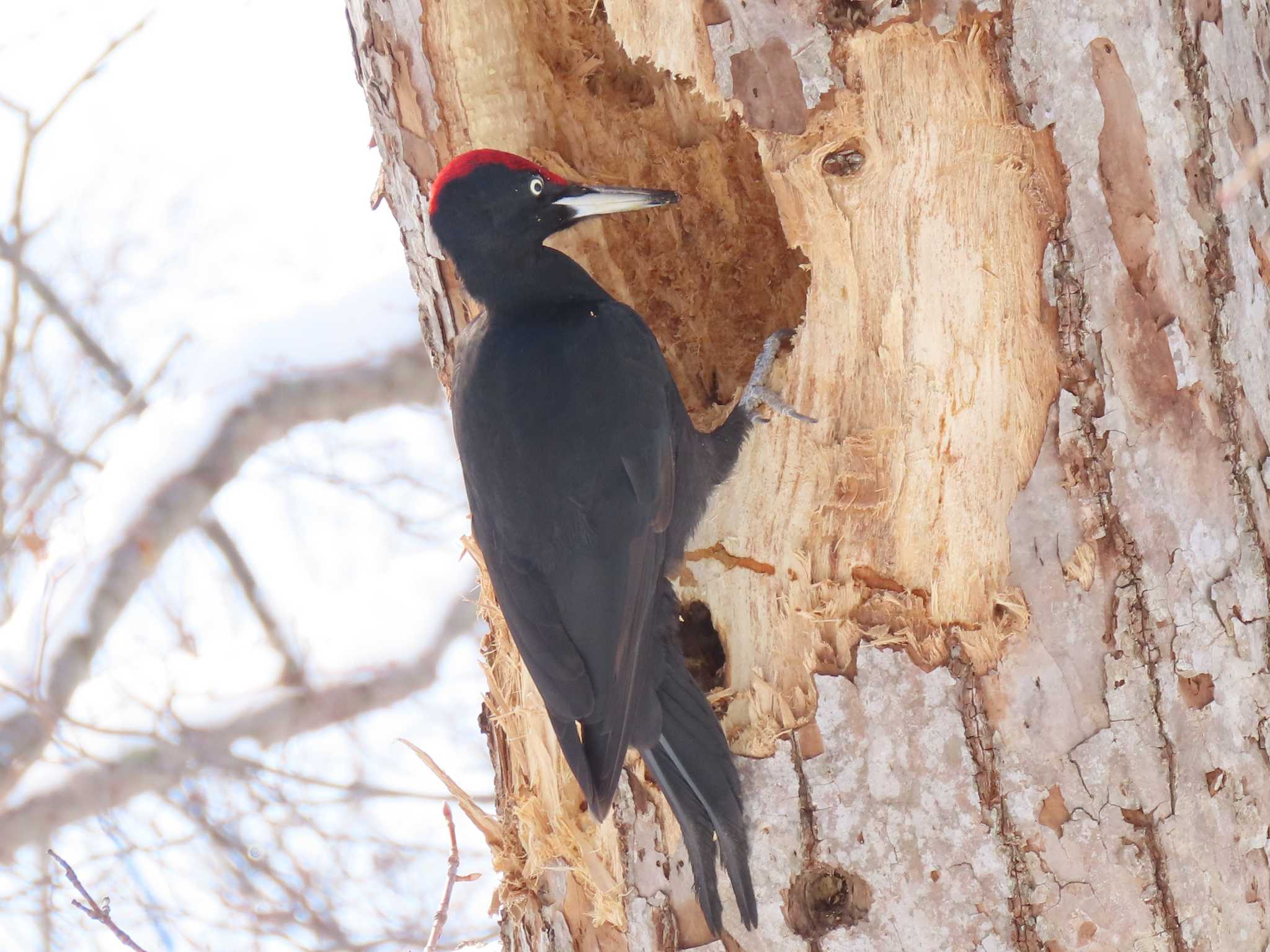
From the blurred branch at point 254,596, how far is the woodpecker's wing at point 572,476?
4232mm

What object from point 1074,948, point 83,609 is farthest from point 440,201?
point 83,609

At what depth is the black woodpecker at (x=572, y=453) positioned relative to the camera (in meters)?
2.05

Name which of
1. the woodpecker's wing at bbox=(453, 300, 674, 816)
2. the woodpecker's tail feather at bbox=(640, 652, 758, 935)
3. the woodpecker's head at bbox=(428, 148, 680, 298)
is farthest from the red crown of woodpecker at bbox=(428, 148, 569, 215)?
the woodpecker's tail feather at bbox=(640, 652, 758, 935)

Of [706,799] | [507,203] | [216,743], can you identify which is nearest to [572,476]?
[507,203]

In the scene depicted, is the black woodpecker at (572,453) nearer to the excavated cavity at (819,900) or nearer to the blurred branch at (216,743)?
the excavated cavity at (819,900)

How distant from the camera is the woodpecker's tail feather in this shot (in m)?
1.88

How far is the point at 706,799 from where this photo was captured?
191cm

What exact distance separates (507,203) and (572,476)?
549mm

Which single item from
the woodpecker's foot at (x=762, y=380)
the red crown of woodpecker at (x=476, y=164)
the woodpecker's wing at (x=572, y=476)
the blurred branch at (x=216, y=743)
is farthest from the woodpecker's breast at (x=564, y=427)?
the blurred branch at (x=216, y=743)

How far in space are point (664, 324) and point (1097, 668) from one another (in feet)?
3.97

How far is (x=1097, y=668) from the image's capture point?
67.7 inches

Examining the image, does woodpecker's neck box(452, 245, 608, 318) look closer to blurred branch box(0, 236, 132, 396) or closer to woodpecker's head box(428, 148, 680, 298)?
woodpecker's head box(428, 148, 680, 298)

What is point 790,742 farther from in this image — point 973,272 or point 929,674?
point 973,272

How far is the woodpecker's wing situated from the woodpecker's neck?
0.06 m
